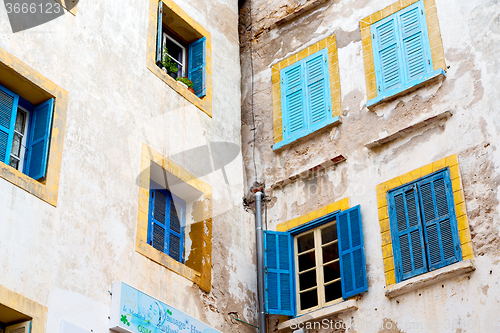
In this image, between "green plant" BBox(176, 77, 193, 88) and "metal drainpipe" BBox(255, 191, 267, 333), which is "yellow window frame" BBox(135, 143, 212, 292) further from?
"green plant" BBox(176, 77, 193, 88)

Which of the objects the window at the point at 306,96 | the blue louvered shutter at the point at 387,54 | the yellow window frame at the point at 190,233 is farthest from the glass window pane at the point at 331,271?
the blue louvered shutter at the point at 387,54

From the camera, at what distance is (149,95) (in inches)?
424

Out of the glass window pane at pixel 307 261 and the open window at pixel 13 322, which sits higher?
the glass window pane at pixel 307 261

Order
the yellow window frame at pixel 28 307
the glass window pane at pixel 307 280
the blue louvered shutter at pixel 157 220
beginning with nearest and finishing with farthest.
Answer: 1. the yellow window frame at pixel 28 307
2. the blue louvered shutter at pixel 157 220
3. the glass window pane at pixel 307 280

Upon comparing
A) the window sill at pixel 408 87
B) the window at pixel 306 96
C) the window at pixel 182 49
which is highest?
the window at pixel 182 49

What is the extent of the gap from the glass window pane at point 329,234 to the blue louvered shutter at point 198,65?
9.90 feet

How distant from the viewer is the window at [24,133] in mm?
8703

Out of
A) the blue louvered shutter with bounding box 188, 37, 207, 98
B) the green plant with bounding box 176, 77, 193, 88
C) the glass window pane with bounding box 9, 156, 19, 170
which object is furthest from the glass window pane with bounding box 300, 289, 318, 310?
the glass window pane with bounding box 9, 156, 19, 170

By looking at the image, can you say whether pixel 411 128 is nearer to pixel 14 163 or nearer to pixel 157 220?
pixel 157 220

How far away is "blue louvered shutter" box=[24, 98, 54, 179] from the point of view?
8703mm

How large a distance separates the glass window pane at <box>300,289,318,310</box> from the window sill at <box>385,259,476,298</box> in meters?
1.26

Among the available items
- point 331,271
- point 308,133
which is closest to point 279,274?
point 331,271

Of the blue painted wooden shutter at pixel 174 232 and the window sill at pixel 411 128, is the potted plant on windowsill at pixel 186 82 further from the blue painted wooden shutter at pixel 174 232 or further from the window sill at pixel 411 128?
the window sill at pixel 411 128

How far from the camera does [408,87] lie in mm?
10680
